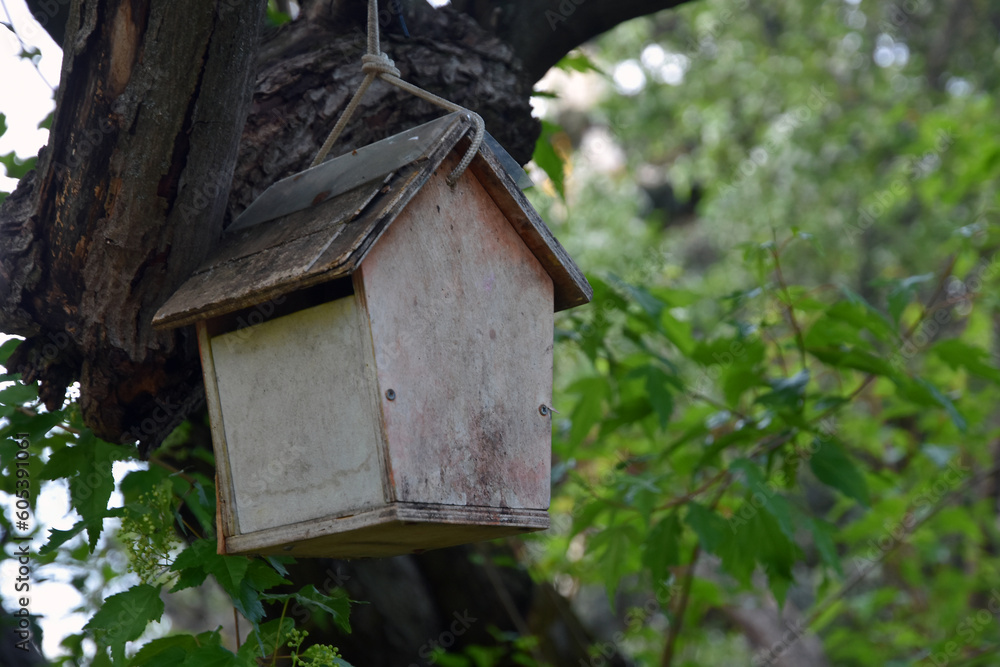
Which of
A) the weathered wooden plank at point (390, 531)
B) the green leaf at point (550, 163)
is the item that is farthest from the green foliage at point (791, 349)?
the weathered wooden plank at point (390, 531)

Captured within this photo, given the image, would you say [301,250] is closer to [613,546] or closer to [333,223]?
[333,223]

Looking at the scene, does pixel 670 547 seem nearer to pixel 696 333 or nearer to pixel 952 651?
pixel 952 651

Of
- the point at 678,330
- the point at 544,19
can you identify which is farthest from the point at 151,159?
the point at 678,330

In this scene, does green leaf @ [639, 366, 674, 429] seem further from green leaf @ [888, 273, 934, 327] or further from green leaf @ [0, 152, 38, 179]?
green leaf @ [0, 152, 38, 179]

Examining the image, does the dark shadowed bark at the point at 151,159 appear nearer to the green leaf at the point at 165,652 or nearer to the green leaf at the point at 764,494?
the green leaf at the point at 165,652

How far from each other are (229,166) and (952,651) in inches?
135

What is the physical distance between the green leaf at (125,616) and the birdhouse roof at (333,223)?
482 mm

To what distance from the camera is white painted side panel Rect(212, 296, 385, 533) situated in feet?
4.07

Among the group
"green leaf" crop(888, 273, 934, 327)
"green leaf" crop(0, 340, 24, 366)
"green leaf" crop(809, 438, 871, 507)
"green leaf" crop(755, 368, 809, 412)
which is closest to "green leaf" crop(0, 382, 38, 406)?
"green leaf" crop(0, 340, 24, 366)

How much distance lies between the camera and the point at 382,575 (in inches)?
107

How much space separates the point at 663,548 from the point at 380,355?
1469 millimetres

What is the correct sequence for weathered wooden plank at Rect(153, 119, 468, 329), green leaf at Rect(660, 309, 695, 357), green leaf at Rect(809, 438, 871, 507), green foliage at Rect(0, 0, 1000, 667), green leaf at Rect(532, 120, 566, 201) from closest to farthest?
weathered wooden plank at Rect(153, 119, 468, 329)
green foliage at Rect(0, 0, 1000, 667)
green leaf at Rect(809, 438, 871, 507)
green leaf at Rect(532, 120, 566, 201)
green leaf at Rect(660, 309, 695, 357)

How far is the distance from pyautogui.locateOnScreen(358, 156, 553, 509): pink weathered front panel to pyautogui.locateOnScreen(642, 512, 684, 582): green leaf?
3.43 ft

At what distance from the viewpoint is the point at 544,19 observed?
2.08 metres
